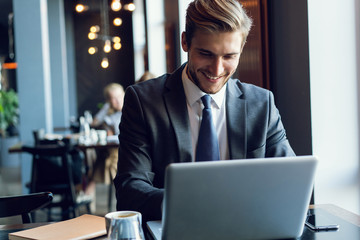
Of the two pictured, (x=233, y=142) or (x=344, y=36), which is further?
(x=344, y=36)

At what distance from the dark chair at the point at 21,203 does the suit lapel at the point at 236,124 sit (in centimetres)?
71

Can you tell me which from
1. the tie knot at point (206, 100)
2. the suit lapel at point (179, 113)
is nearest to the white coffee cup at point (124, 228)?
the suit lapel at point (179, 113)

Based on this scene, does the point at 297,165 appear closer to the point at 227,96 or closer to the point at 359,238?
the point at 359,238

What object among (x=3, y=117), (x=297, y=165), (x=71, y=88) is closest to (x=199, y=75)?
(x=297, y=165)

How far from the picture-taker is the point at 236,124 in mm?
1670

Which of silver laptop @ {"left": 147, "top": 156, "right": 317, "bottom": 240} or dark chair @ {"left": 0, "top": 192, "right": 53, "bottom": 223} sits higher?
silver laptop @ {"left": 147, "top": 156, "right": 317, "bottom": 240}

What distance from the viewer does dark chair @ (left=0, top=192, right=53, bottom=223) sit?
5.21 ft

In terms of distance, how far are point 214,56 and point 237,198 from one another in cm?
64

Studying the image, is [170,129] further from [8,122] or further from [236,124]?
[8,122]

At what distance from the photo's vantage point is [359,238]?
1.19m

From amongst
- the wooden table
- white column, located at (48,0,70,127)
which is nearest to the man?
the wooden table

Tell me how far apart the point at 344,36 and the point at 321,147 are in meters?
0.54

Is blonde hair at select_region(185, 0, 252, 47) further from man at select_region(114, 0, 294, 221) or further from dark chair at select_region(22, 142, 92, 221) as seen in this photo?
dark chair at select_region(22, 142, 92, 221)

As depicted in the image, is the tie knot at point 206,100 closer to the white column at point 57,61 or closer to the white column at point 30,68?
the white column at point 30,68
